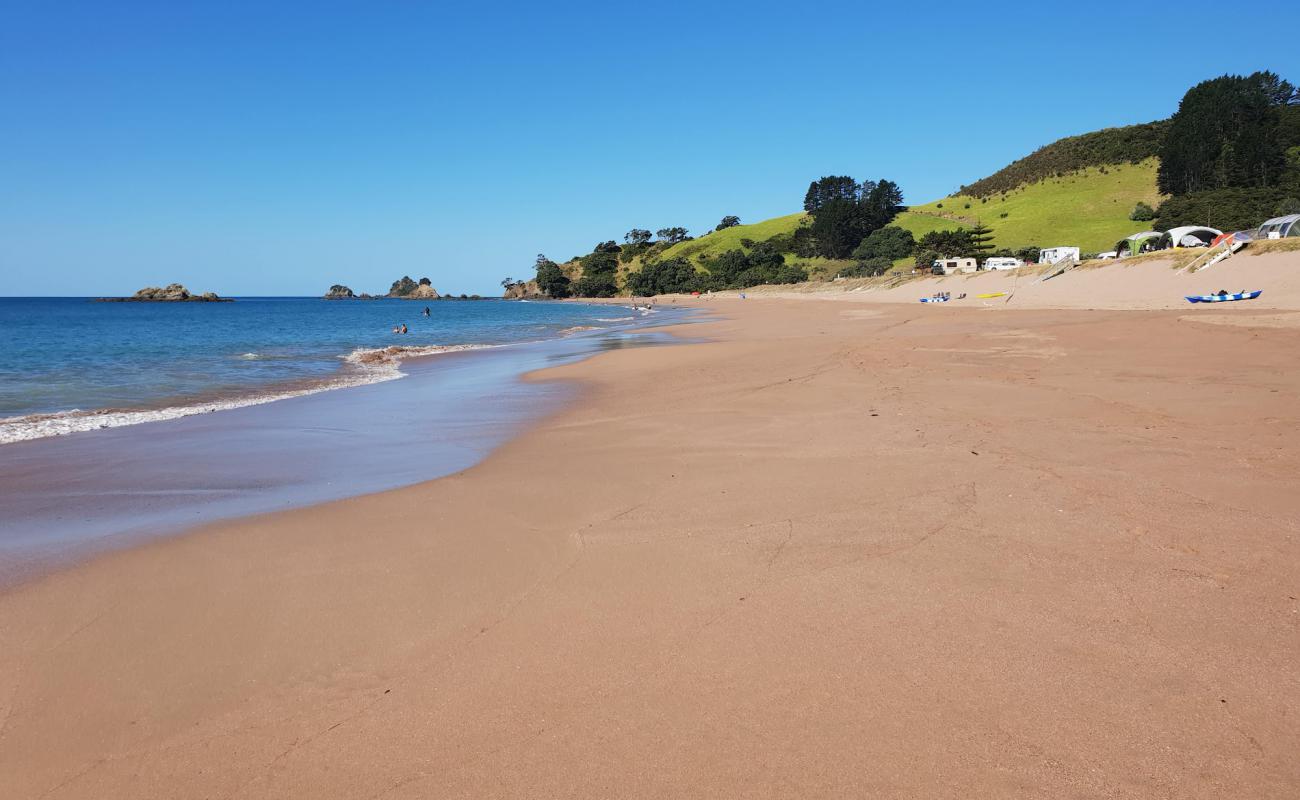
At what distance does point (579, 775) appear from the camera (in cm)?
235

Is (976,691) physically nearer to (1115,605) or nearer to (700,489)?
(1115,605)

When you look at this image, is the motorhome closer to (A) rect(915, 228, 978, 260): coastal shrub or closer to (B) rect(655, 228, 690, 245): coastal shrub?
(A) rect(915, 228, 978, 260): coastal shrub

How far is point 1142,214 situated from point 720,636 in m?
72.4

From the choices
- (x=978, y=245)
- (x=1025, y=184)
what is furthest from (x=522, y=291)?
(x=978, y=245)

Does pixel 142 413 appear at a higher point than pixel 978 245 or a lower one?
lower

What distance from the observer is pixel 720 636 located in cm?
321

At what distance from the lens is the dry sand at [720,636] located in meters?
2.39

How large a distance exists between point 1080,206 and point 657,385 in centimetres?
7611

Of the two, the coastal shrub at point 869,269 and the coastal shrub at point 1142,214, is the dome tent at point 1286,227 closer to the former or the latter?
the coastal shrub at point 869,269

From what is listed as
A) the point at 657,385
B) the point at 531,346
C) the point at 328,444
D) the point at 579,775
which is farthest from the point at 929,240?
the point at 579,775

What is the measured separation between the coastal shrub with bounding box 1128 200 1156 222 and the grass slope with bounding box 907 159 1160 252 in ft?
1.95

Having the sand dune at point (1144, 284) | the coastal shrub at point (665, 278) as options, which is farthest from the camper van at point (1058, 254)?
the coastal shrub at point (665, 278)

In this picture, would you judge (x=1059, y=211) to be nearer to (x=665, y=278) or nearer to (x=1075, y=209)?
(x=1075, y=209)

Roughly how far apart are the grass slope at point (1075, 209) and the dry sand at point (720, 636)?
60416 millimetres
